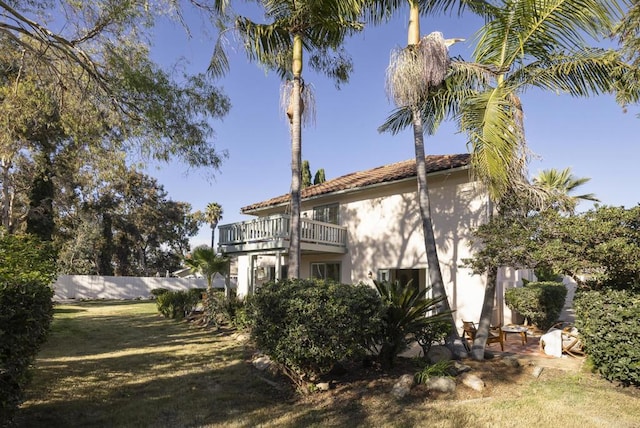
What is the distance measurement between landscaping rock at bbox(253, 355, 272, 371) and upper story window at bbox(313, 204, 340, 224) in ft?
29.1

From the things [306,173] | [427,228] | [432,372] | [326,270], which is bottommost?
[432,372]

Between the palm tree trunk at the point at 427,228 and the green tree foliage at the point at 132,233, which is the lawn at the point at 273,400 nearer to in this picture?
the palm tree trunk at the point at 427,228

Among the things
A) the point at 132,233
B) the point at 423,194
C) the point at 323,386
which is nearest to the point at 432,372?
the point at 323,386

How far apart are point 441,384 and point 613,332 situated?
288cm

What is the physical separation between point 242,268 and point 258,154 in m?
8.69

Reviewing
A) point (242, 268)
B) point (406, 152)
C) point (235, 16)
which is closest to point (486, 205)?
point (406, 152)

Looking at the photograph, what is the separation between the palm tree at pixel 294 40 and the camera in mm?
10125

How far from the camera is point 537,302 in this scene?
480 inches

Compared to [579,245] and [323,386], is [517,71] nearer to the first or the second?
[579,245]

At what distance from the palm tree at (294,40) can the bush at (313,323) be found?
322 cm

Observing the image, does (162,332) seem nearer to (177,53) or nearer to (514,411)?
(177,53)

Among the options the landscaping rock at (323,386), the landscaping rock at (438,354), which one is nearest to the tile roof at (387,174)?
the landscaping rock at (438,354)

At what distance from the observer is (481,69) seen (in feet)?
28.5

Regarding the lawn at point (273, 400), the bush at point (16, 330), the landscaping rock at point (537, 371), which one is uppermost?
the bush at point (16, 330)
